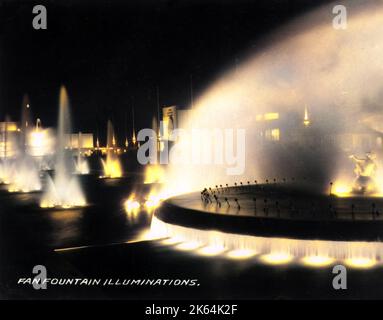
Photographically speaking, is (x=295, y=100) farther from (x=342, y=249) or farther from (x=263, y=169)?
(x=342, y=249)

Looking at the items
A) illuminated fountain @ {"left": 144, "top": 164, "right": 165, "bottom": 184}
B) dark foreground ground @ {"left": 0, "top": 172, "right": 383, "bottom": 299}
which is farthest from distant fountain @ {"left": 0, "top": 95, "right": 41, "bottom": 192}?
dark foreground ground @ {"left": 0, "top": 172, "right": 383, "bottom": 299}

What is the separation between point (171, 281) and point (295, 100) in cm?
4971

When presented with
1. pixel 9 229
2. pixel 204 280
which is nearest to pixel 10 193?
pixel 9 229

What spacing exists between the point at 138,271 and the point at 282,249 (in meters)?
4.48

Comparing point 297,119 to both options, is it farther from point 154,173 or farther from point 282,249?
point 282,249

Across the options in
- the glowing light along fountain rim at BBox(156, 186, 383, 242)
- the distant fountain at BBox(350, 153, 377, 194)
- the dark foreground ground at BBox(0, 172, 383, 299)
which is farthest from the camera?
the distant fountain at BBox(350, 153, 377, 194)

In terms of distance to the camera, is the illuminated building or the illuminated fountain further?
the illuminated building

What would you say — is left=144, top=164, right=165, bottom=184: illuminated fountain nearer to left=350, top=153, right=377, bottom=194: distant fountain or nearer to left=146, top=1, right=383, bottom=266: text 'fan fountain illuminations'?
left=146, top=1, right=383, bottom=266: text 'fan fountain illuminations'

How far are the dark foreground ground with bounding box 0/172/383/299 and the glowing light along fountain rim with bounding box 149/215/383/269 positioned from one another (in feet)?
1.87

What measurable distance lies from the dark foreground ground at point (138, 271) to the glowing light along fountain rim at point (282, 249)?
57 cm

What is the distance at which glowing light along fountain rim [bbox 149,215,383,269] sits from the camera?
1267 centimetres

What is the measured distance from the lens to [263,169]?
42938 mm

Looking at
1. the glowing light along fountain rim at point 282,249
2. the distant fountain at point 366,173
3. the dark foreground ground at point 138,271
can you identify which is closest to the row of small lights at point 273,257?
the glowing light along fountain rim at point 282,249

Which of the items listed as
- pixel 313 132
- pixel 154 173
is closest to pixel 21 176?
pixel 154 173
